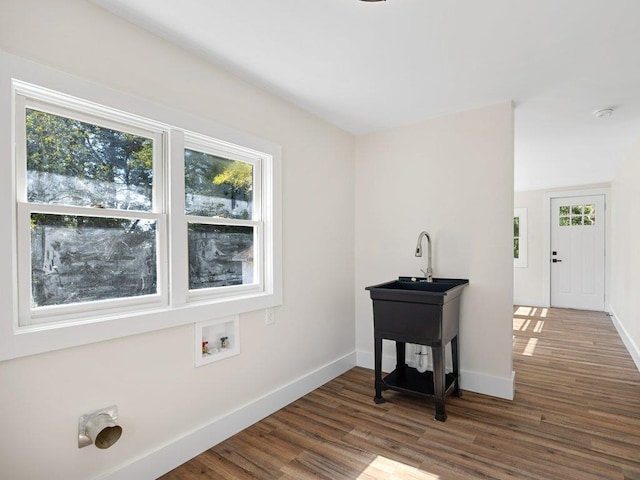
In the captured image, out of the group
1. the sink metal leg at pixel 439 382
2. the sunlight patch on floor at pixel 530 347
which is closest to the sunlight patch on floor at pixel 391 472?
the sink metal leg at pixel 439 382

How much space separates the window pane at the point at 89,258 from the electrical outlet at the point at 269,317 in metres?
0.85

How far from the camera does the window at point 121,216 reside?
1.55 meters

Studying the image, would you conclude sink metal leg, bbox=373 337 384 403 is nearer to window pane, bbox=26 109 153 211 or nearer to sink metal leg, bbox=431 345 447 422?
sink metal leg, bbox=431 345 447 422

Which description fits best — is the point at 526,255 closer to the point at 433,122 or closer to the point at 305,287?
the point at 433,122

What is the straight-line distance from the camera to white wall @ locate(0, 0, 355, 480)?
146 cm

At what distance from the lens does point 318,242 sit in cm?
311

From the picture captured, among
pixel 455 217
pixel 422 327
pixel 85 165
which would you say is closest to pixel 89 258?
pixel 85 165

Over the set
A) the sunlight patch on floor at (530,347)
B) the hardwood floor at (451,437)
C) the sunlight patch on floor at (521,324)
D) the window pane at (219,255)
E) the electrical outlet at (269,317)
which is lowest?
the sunlight patch on floor at (521,324)

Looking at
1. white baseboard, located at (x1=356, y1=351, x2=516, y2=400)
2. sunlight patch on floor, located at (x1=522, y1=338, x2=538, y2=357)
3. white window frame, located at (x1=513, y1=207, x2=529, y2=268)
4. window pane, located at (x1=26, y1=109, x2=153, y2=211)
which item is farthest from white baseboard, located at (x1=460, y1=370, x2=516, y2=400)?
white window frame, located at (x1=513, y1=207, x2=529, y2=268)

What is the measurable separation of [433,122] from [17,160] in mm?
2922

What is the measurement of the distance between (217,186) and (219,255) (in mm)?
462

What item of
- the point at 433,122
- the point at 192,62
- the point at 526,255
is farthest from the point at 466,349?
the point at 526,255

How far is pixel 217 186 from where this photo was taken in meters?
2.36

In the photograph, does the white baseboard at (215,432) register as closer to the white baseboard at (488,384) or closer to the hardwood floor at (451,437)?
the hardwood floor at (451,437)
